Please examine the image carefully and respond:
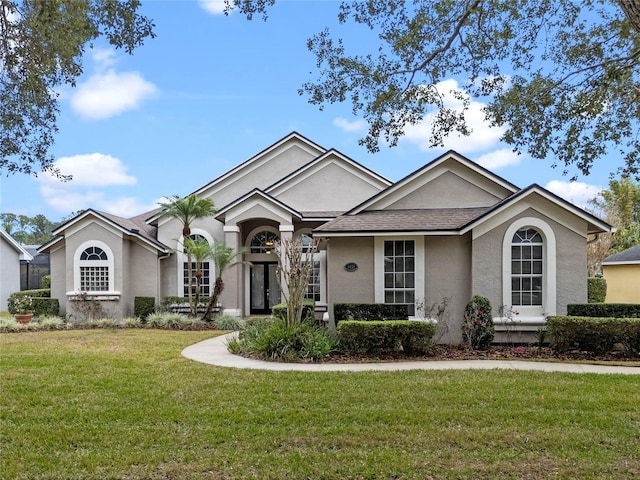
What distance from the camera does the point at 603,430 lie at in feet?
19.3

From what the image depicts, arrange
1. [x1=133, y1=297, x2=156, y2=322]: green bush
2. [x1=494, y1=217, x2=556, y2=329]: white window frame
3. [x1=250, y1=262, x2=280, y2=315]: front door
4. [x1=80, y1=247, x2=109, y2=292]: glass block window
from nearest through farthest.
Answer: [x1=494, y1=217, x2=556, y2=329]: white window frame → [x1=80, y1=247, x2=109, y2=292]: glass block window → [x1=133, y1=297, x2=156, y2=322]: green bush → [x1=250, y1=262, x2=280, y2=315]: front door

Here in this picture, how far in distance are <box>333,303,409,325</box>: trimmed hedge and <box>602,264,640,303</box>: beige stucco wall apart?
17007mm

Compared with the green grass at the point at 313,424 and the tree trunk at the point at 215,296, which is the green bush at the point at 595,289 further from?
the tree trunk at the point at 215,296

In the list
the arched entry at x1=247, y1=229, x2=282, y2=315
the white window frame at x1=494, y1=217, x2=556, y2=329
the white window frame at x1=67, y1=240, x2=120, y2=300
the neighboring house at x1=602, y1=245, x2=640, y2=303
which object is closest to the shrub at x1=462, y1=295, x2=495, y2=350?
the white window frame at x1=494, y1=217, x2=556, y2=329

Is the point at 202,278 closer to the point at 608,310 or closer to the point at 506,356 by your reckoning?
the point at 506,356

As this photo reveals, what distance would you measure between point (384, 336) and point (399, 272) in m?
3.06

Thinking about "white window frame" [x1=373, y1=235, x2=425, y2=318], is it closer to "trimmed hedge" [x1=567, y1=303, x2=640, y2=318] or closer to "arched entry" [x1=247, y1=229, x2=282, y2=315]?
"trimmed hedge" [x1=567, y1=303, x2=640, y2=318]

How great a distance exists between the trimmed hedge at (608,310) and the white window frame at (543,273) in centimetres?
63

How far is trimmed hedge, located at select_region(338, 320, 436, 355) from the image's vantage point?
10.8 metres

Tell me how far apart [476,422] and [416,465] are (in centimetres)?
162

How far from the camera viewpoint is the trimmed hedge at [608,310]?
38.1ft

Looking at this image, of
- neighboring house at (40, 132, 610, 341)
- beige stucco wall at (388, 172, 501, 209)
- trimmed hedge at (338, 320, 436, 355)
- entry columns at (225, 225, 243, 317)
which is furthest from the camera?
entry columns at (225, 225, 243, 317)

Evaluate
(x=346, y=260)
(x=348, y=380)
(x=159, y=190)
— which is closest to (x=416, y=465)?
(x=348, y=380)

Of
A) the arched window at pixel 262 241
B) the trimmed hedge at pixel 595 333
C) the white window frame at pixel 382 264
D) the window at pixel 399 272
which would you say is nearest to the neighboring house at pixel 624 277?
the trimmed hedge at pixel 595 333
